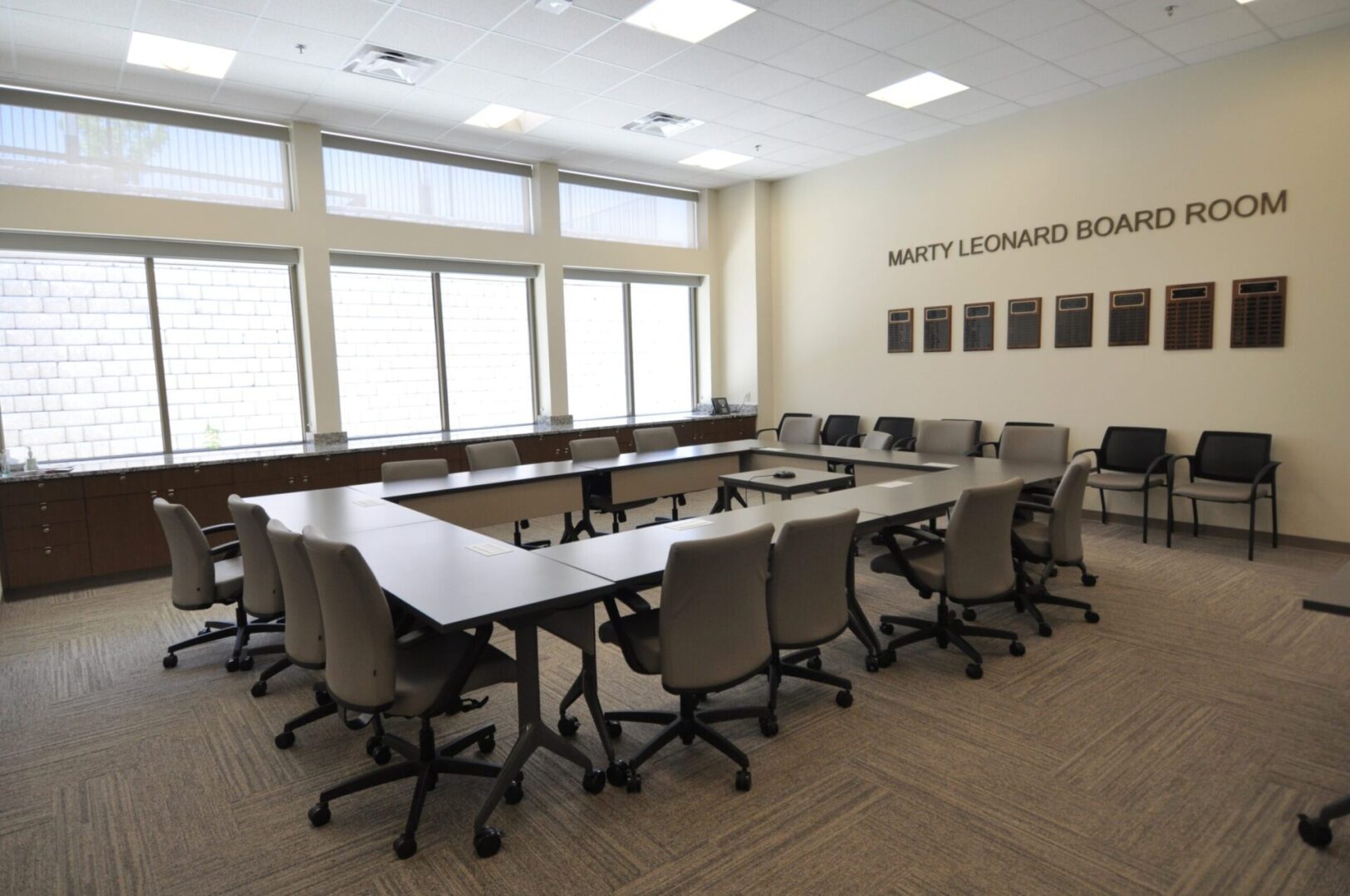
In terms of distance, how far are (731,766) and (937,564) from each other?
4.94 ft

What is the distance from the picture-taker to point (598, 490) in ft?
19.6

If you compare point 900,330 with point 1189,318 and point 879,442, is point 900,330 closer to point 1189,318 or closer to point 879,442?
point 879,442

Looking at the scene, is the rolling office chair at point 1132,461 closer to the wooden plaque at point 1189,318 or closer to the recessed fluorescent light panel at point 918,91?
the wooden plaque at point 1189,318

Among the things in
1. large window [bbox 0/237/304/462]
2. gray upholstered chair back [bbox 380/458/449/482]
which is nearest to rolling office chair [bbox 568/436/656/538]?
gray upholstered chair back [bbox 380/458/449/482]

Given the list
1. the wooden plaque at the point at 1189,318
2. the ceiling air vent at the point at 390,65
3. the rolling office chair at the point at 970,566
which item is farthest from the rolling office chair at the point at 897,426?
the ceiling air vent at the point at 390,65

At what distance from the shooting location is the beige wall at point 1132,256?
5.42 m

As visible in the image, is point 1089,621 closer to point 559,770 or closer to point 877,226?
A: point 559,770

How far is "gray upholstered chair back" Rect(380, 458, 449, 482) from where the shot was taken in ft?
17.6

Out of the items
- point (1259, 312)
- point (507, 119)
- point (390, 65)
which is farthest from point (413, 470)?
point (1259, 312)

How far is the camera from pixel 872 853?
2.31m

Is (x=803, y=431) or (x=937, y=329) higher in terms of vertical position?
(x=937, y=329)

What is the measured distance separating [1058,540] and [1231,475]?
2.81 meters

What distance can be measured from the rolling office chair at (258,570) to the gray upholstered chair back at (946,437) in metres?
5.03

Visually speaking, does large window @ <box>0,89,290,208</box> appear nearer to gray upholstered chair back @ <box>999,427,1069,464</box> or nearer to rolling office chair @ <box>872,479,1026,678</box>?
rolling office chair @ <box>872,479,1026,678</box>
